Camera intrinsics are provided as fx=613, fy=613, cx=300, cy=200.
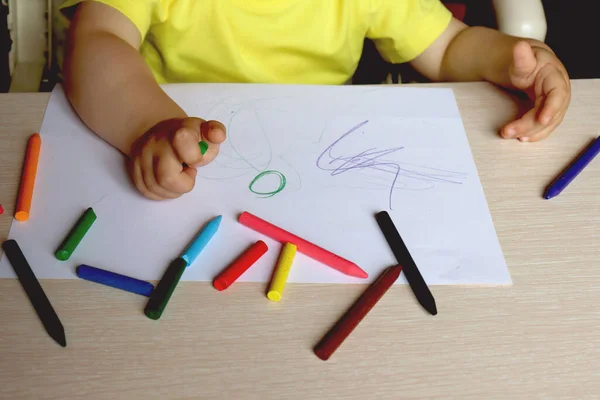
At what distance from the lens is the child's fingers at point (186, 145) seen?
446 mm

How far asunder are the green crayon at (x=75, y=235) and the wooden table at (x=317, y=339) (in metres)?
0.02

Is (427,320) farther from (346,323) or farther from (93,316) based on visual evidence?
(93,316)

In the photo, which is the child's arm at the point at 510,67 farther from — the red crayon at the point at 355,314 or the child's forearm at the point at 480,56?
the red crayon at the point at 355,314

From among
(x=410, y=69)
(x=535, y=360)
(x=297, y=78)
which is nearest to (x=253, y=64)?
(x=297, y=78)

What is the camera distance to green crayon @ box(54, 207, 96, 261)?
431 millimetres

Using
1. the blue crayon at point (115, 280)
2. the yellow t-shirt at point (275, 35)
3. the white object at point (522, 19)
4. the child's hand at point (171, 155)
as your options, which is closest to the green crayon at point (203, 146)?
the child's hand at point (171, 155)

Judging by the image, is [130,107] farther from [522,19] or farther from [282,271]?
A: [522,19]

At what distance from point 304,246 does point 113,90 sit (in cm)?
23

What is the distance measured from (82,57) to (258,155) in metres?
0.19

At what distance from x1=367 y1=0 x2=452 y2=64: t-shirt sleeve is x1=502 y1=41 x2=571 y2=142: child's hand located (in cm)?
13

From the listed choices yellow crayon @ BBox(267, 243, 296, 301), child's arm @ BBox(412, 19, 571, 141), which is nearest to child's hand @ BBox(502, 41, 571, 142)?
child's arm @ BBox(412, 19, 571, 141)

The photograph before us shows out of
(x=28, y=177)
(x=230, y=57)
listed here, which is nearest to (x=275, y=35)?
(x=230, y=57)

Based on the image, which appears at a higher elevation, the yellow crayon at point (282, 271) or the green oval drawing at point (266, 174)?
the yellow crayon at point (282, 271)

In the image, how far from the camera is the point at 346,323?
397 millimetres
